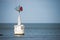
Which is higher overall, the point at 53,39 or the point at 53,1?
the point at 53,1

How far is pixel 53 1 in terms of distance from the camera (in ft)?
25.5

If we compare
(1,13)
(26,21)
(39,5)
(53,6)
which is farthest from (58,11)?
(1,13)

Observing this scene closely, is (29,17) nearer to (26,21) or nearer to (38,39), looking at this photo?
(26,21)

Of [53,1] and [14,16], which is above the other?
[53,1]

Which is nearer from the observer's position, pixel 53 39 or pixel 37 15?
pixel 53 39

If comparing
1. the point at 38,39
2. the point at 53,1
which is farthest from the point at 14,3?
the point at 38,39

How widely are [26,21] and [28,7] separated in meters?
0.55

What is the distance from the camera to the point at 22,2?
7500 millimetres

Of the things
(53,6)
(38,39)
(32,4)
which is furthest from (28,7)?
(38,39)

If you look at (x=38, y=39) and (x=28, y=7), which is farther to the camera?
(x=28, y=7)

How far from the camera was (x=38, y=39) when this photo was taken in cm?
285

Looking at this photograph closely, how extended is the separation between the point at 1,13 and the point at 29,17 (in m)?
1.09

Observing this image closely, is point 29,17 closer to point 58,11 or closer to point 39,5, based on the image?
point 39,5

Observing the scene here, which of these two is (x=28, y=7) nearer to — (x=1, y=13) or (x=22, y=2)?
(x=22, y=2)
